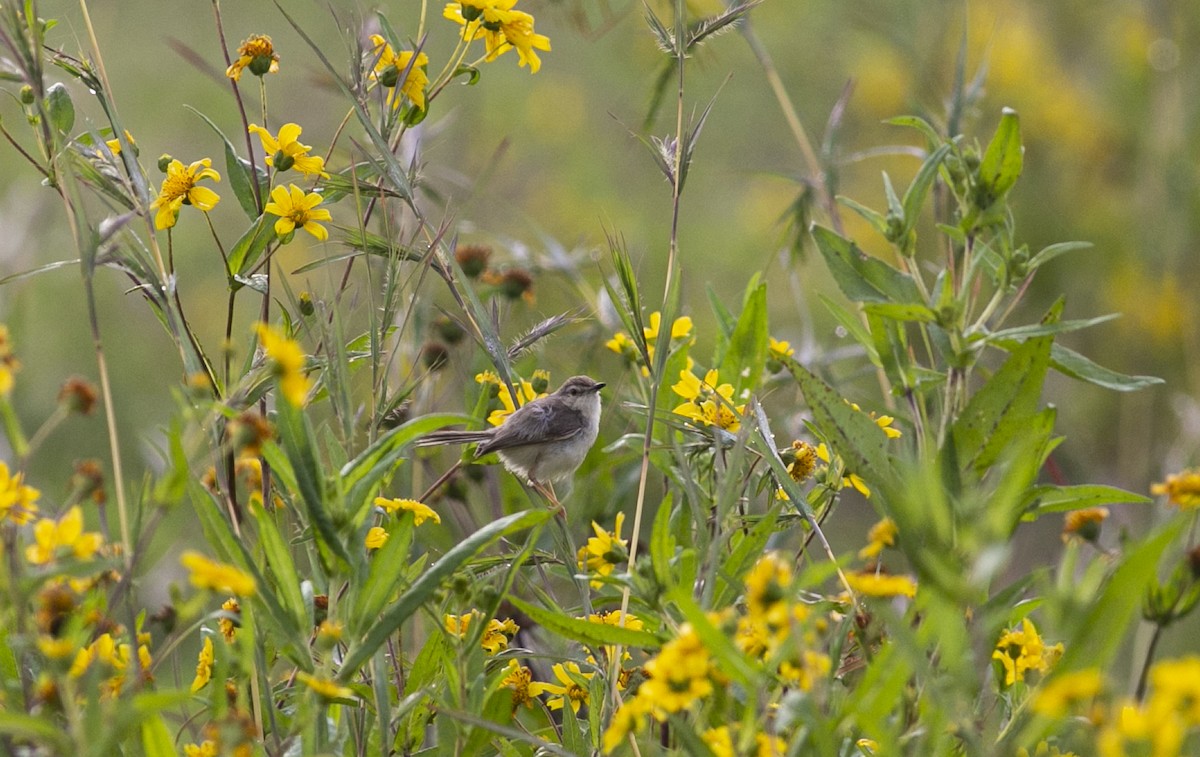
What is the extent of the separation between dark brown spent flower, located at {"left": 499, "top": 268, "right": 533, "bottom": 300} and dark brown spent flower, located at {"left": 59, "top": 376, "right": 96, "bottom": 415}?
1.67 metres

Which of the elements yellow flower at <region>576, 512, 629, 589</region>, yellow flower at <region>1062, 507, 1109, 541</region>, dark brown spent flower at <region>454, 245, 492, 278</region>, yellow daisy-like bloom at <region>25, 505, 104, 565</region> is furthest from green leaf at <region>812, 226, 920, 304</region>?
dark brown spent flower at <region>454, 245, 492, 278</region>

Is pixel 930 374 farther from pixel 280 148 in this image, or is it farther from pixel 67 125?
pixel 67 125

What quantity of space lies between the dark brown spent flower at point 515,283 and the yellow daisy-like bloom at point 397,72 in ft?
3.20

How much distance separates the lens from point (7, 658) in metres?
1.80

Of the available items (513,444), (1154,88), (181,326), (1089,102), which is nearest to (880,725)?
(181,326)

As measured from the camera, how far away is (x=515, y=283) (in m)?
3.12

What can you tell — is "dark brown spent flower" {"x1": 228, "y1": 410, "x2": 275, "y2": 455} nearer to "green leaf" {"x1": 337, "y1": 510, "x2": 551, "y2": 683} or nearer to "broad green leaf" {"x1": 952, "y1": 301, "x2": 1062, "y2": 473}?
"green leaf" {"x1": 337, "y1": 510, "x2": 551, "y2": 683}

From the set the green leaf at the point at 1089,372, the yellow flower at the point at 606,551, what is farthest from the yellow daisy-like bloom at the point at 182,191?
the green leaf at the point at 1089,372

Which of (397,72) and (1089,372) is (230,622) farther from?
(1089,372)

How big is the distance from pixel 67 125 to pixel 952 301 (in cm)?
143

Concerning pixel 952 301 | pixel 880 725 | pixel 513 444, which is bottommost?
pixel 513 444

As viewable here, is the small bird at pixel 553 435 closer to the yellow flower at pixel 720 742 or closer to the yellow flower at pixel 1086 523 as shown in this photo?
the yellow flower at pixel 1086 523

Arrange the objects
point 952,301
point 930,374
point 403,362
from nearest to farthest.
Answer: point 952,301, point 930,374, point 403,362

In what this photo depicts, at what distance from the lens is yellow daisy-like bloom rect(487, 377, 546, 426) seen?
7.27 ft
